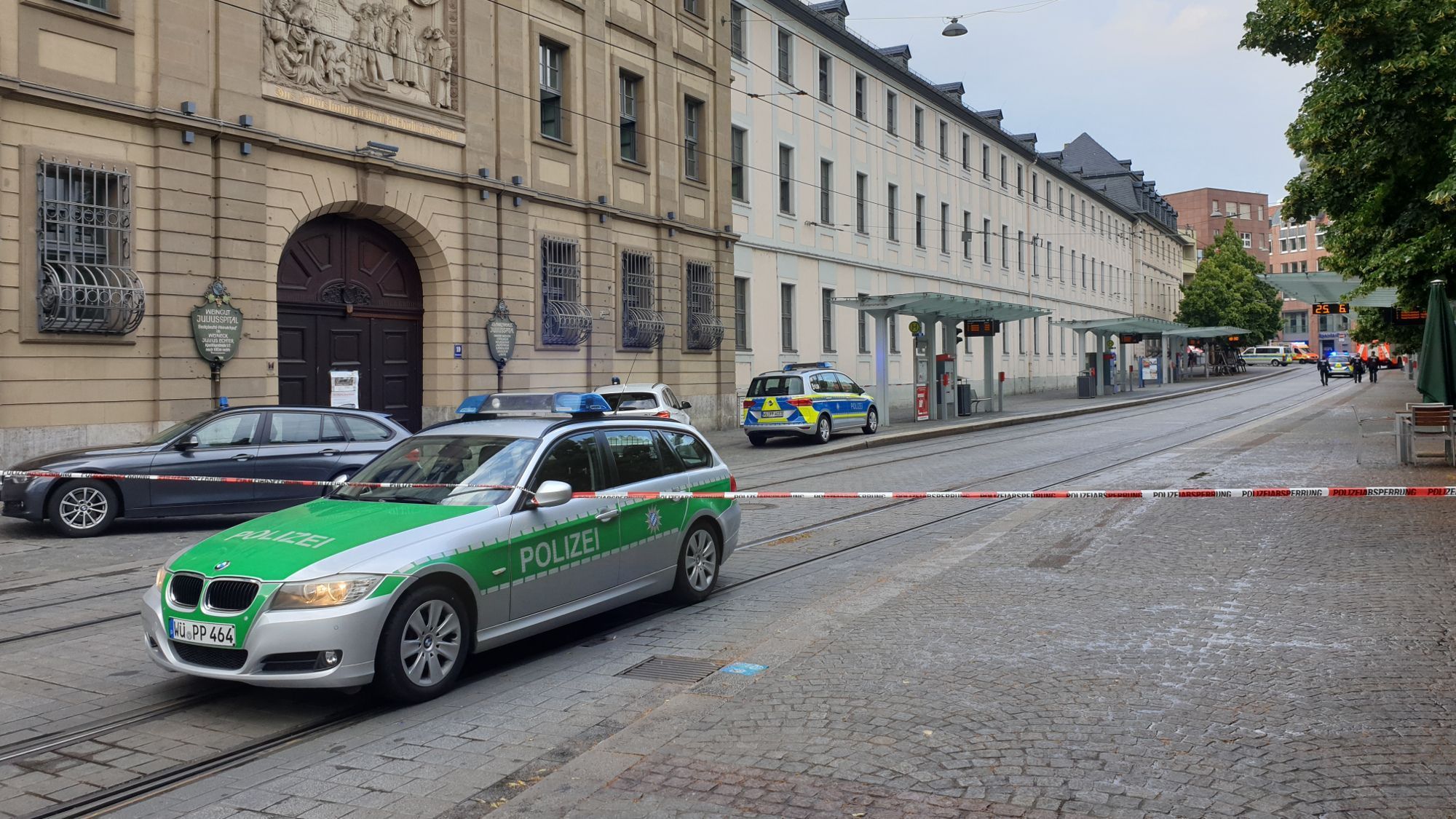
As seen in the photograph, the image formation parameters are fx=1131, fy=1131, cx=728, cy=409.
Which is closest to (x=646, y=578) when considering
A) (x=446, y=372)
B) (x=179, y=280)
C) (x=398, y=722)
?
(x=398, y=722)

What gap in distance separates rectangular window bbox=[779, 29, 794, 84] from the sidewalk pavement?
11.6m

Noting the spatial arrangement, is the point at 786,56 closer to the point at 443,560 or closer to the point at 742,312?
the point at 742,312

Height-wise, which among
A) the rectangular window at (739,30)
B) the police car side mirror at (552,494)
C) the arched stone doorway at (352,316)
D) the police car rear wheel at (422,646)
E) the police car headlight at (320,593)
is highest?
the rectangular window at (739,30)

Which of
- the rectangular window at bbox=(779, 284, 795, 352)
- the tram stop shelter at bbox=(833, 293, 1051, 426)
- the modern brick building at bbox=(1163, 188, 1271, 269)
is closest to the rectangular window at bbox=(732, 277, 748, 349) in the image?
the rectangular window at bbox=(779, 284, 795, 352)

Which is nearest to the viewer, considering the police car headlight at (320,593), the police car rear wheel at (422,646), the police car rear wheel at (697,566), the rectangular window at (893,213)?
the police car headlight at (320,593)

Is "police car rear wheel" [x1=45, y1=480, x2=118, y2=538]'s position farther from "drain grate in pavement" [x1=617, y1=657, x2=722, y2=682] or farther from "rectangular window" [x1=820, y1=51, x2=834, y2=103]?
"rectangular window" [x1=820, y1=51, x2=834, y2=103]

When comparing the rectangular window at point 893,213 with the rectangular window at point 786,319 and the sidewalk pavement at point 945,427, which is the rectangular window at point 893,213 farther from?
the rectangular window at point 786,319

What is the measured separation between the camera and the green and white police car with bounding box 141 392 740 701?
5570 mm

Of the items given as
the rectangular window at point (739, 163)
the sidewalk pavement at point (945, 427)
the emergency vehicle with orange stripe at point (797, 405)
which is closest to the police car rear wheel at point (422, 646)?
the sidewalk pavement at point (945, 427)

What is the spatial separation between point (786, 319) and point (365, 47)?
1818cm

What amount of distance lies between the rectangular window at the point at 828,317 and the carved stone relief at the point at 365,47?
18134 mm

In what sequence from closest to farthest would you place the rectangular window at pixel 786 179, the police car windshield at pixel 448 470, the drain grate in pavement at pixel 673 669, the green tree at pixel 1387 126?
the drain grate in pavement at pixel 673 669, the police car windshield at pixel 448 470, the green tree at pixel 1387 126, the rectangular window at pixel 786 179

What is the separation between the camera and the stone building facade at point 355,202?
15867 millimetres

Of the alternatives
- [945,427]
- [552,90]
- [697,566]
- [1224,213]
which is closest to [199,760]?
[697,566]
